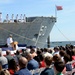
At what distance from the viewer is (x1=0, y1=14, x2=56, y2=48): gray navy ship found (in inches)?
1280

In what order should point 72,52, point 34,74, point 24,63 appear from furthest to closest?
point 72,52 < point 34,74 < point 24,63

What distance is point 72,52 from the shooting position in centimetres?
966

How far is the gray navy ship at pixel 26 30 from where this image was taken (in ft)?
107

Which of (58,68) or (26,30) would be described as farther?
(26,30)

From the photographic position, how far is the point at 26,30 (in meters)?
33.2

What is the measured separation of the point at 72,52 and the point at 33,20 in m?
24.4

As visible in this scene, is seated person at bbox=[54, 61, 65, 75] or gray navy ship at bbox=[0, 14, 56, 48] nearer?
seated person at bbox=[54, 61, 65, 75]

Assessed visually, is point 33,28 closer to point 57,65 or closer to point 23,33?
point 23,33

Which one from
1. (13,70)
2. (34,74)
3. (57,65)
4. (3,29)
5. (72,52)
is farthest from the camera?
(3,29)

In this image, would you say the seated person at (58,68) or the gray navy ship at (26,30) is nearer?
the seated person at (58,68)

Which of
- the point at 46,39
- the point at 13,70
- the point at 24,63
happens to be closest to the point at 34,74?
the point at 13,70

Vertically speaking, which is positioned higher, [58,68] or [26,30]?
[58,68]

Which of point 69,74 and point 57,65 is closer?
point 57,65

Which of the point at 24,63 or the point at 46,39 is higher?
the point at 24,63
